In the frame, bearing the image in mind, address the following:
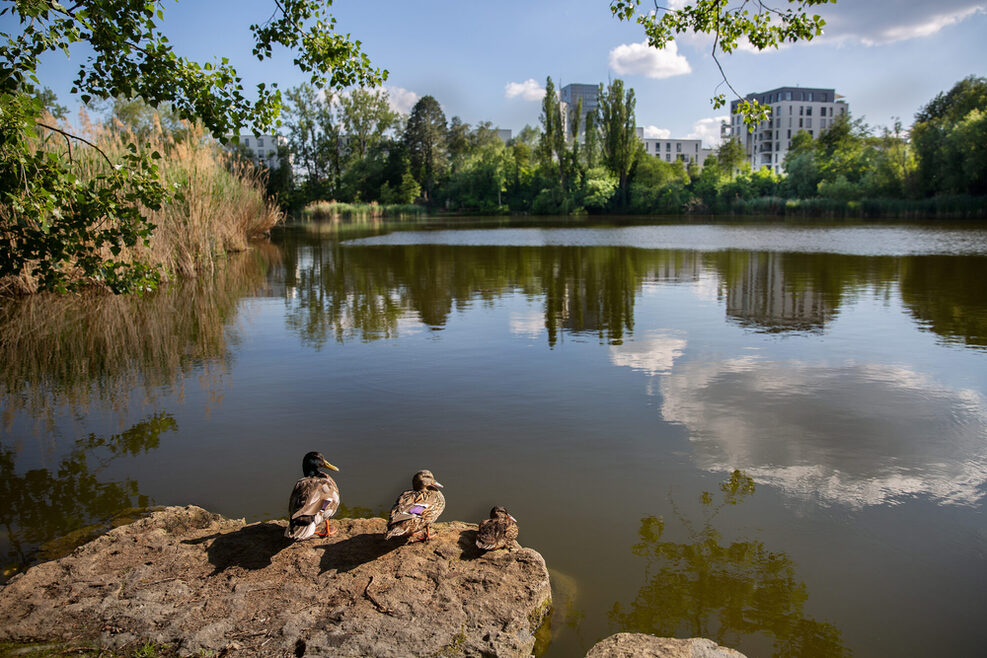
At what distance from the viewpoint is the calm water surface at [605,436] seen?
11.5 feet

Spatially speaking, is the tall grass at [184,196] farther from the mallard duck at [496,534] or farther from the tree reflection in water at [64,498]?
the mallard duck at [496,534]

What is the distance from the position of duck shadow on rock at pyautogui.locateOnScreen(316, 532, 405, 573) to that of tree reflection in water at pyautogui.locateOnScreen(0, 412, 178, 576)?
1605mm

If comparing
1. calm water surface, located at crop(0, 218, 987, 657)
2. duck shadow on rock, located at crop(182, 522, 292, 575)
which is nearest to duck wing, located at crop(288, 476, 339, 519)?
duck shadow on rock, located at crop(182, 522, 292, 575)

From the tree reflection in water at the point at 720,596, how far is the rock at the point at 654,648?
16 centimetres

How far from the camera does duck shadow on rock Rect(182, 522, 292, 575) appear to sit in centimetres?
350

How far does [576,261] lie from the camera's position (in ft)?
68.0

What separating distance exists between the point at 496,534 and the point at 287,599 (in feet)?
3.66

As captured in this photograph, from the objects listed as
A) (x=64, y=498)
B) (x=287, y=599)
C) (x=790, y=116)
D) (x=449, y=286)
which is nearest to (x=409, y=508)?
(x=287, y=599)

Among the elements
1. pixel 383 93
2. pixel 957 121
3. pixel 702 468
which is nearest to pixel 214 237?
pixel 702 468

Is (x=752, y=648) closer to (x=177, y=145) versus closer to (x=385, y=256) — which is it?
(x=177, y=145)

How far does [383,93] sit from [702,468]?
313 ft

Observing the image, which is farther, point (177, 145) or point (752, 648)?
point (177, 145)

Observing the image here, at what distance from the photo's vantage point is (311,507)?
3.63m

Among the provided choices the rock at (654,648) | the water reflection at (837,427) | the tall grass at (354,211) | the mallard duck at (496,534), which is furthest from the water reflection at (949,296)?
the tall grass at (354,211)
